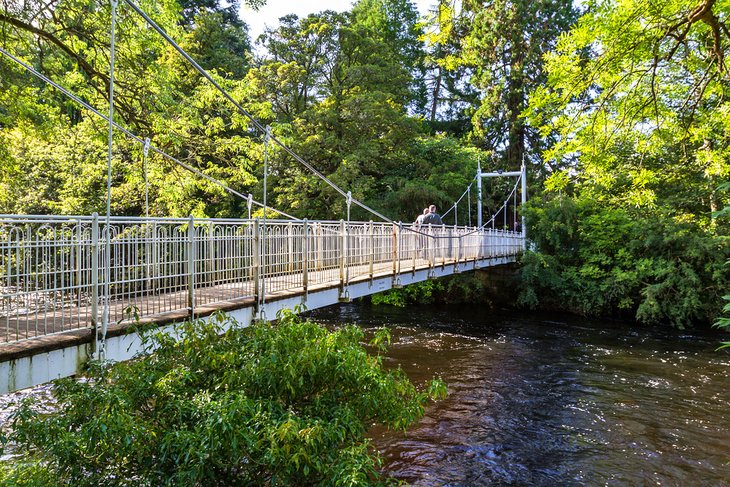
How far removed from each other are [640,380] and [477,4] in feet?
21.4

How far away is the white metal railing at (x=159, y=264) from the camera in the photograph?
331cm

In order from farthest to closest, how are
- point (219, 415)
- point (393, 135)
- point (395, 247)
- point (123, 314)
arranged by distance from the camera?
point (393, 135)
point (395, 247)
point (123, 314)
point (219, 415)

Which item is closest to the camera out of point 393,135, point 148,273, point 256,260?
point 148,273

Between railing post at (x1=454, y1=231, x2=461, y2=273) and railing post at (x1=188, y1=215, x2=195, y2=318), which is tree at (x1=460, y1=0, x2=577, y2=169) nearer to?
railing post at (x1=454, y1=231, x2=461, y2=273)

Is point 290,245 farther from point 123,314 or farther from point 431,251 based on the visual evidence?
point 431,251

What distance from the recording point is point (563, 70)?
5.25 meters

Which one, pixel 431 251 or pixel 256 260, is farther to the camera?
pixel 431 251

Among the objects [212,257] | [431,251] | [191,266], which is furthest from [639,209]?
[191,266]

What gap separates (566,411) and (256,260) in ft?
15.7

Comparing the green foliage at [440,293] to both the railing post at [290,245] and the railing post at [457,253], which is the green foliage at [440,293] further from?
the railing post at [290,245]

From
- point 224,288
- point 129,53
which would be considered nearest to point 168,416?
point 224,288

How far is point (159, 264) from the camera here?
163 inches

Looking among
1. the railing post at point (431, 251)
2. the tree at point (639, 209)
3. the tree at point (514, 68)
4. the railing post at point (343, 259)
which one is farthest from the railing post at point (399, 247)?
the tree at point (514, 68)

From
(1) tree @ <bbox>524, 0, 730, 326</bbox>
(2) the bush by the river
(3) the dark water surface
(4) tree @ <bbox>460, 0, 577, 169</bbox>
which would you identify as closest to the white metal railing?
(2) the bush by the river
